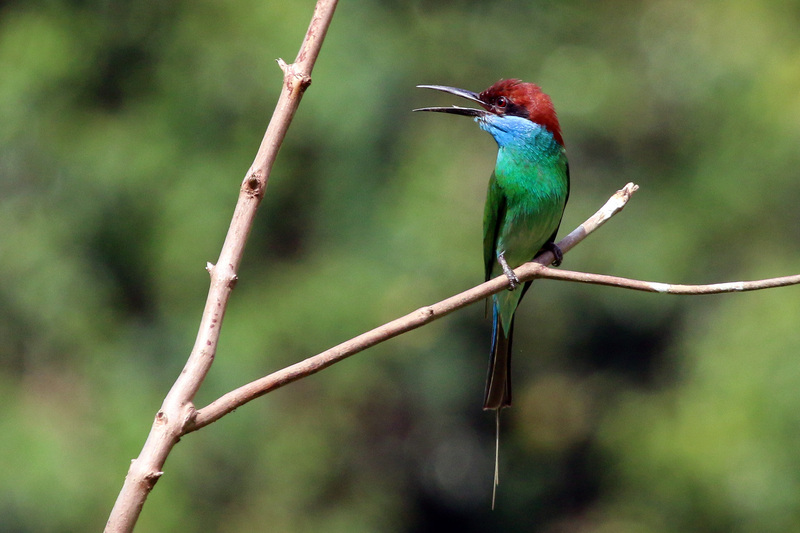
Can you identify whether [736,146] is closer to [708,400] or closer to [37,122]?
[708,400]

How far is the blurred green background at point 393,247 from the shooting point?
207 inches

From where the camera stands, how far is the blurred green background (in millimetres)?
5250

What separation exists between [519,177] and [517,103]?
0.20 metres

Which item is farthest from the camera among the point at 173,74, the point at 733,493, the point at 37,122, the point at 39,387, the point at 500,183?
the point at 173,74

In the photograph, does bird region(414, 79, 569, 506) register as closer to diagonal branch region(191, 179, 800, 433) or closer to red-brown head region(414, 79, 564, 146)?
red-brown head region(414, 79, 564, 146)

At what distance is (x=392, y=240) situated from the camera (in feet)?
18.2

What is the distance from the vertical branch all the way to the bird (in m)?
1.19

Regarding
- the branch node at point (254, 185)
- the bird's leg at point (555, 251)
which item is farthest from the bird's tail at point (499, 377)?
the branch node at point (254, 185)

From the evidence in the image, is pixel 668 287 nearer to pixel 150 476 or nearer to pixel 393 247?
pixel 150 476

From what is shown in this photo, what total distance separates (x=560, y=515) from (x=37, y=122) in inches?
168

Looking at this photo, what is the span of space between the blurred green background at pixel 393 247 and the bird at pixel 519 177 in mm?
2525

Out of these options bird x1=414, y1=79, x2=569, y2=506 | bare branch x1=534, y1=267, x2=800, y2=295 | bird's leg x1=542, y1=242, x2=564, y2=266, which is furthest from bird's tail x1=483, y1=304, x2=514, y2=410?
bare branch x1=534, y1=267, x2=800, y2=295

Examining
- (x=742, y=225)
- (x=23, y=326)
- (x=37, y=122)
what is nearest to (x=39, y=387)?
(x=23, y=326)

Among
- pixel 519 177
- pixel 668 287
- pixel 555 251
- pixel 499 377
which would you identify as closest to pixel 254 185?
pixel 668 287
